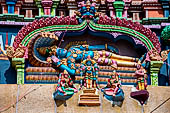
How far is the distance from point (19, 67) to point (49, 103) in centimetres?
177

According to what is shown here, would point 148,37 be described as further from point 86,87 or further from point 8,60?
point 8,60

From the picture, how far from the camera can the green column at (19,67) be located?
14.4 metres

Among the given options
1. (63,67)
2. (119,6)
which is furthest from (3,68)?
(119,6)

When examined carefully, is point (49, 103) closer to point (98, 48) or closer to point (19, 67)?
point (19, 67)

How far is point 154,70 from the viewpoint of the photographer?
1484 cm

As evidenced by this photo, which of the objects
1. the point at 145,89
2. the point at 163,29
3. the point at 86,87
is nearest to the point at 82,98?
the point at 86,87

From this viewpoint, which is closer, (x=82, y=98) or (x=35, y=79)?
(x=82, y=98)

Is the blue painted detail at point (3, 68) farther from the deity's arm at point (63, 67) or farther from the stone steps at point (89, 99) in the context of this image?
the stone steps at point (89, 99)

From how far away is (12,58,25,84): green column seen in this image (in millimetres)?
14398

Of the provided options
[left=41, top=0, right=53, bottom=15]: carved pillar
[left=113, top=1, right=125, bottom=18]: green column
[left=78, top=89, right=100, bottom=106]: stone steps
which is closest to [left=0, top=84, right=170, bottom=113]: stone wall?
[left=78, top=89, right=100, bottom=106]: stone steps

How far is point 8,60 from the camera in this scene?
48.9 feet

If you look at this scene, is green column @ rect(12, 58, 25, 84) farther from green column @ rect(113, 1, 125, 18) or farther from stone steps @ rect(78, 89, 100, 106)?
green column @ rect(113, 1, 125, 18)

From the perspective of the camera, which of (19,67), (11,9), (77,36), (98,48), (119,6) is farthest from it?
(119,6)

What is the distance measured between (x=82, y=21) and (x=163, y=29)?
99.6 inches
